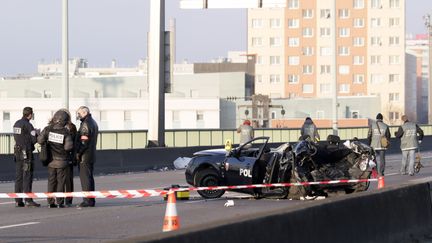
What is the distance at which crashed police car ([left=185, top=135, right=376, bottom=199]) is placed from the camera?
19688 millimetres

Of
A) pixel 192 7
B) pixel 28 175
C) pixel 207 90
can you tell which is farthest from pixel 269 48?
pixel 28 175

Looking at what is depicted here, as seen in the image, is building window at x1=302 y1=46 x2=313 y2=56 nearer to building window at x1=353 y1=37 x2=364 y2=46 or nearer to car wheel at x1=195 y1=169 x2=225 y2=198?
building window at x1=353 y1=37 x2=364 y2=46

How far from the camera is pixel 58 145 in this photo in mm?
18438

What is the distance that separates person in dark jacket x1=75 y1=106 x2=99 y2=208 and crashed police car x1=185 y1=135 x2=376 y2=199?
2843 millimetres

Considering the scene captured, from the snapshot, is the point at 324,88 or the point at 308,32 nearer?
the point at 308,32

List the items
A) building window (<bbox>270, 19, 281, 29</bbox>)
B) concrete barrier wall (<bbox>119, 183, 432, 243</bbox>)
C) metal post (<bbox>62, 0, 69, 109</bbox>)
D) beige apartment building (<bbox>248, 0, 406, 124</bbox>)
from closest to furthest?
concrete barrier wall (<bbox>119, 183, 432, 243</bbox>), metal post (<bbox>62, 0, 69, 109</bbox>), beige apartment building (<bbox>248, 0, 406, 124</bbox>), building window (<bbox>270, 19, 281, 29</bbox>)

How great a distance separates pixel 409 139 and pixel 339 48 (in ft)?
349

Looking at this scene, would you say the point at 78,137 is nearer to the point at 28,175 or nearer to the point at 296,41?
the point at 28,175

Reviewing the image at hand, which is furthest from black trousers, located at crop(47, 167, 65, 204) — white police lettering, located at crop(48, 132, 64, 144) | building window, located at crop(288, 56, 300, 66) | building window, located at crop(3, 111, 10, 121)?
building window, located at crop(288, 56, 300, 66)

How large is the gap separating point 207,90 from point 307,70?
61.5ft

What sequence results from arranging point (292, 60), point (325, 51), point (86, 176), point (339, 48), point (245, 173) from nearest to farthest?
point (86, 176)
point (245, 173)
point (325, 51)
point (292, 60)
point (339, 48)

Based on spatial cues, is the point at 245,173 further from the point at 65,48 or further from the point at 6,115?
the point at 6,115

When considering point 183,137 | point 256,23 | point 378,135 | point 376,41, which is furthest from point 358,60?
point 378,135

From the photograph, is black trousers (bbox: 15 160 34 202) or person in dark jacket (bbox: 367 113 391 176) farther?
person in dark jacket (bbox: 367 113 391 176)
